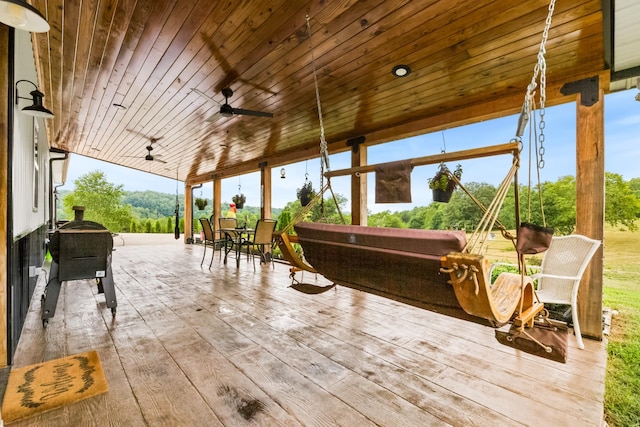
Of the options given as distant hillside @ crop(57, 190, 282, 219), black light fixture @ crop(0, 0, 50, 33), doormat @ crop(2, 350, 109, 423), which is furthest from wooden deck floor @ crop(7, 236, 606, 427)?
distant hillside @ crop(57, 190, 282, 219)

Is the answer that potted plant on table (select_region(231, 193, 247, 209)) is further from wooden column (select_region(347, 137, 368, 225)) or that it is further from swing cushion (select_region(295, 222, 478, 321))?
swing cushion (select_region(295, 222, 478, 321))

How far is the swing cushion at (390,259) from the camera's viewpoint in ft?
4.58

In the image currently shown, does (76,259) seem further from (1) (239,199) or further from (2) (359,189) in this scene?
(1) (239,199)

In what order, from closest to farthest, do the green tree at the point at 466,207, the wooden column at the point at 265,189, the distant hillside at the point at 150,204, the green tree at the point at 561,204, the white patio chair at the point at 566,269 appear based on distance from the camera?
the white patio chair at the point at 566,269 < the green tree at the point at 561,204 < the green tree at the point at 466,207 < the wooden column at the point at 265,189 < the distant hillside at the point at 150,204

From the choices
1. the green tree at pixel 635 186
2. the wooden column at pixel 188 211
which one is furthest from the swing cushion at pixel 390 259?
the wooden column at pixel 188 211

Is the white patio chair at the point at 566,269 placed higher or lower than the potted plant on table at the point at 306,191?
lower

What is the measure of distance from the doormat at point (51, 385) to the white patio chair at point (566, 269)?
3317 mm

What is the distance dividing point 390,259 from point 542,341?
2.82 feet

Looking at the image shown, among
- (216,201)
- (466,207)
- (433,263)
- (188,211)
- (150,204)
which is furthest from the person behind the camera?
(150,204)

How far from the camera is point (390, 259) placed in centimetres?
159

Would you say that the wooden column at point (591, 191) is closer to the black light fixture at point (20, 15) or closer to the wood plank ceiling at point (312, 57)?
the wood plank ceiling at point (312, 57)

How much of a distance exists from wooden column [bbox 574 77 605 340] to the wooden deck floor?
0.25 meters

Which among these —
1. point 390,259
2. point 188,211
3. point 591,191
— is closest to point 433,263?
point 390,259

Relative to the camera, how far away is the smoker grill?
269 cm
